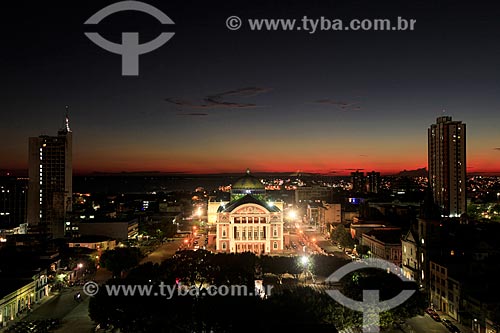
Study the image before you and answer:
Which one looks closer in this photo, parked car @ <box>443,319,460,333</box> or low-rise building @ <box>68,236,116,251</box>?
parked car @ <box>443,319,460,333</box>

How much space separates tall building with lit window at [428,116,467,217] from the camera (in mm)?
90938

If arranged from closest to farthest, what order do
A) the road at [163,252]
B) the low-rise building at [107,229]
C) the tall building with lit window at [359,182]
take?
1. the road at [163,252]
2. the low-rise building at [107,229]
3. the tall building with lit window at [359,182]

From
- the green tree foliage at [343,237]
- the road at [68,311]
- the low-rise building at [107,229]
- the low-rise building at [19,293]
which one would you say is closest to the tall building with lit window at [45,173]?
the low-rise building at [107,229]

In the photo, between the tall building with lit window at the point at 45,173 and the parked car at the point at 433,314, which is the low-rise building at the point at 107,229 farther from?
the parked car at the point at 433,314

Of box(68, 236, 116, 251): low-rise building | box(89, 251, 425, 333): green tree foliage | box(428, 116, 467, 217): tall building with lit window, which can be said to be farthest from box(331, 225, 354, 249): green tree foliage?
box(68, 236, 116, 251): low-rise building

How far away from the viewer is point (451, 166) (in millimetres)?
91625

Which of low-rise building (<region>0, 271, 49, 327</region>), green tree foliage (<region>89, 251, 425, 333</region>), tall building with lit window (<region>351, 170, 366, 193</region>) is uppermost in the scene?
tall building with lit window (<region>351, 170, 366, 193</region>)

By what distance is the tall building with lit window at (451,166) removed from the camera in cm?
9094

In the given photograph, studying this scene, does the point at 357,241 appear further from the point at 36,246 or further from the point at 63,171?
the point at 63,171

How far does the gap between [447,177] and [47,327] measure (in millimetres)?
81318

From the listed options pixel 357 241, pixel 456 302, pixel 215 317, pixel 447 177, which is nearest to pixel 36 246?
pixel 215 317

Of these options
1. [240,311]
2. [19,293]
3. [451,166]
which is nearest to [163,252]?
[19,293]

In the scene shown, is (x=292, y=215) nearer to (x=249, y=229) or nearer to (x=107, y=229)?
(x=249, y=229)

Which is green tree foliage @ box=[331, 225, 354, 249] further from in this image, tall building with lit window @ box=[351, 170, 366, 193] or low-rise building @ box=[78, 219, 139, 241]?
tall building with lit window @ box=[351, 170, 366, 193]
